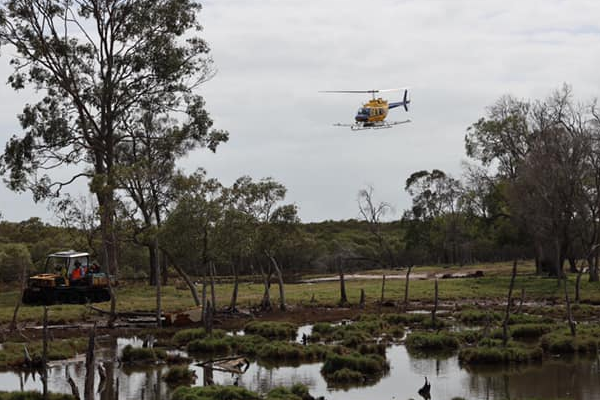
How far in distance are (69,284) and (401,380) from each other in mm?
26418

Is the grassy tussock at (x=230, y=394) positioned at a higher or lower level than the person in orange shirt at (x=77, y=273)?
lower

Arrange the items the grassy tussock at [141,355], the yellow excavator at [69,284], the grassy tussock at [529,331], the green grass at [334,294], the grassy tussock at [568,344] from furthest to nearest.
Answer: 1. the yellow excavator at [69,284]
2. the green grass at [334,294]
3. the grassy tussock at [529,331]
4. the grassy tussock at [568,344]
5. the grassy tussock at [141,355]

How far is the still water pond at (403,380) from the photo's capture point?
90.3ft

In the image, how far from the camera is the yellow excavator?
49812 mm

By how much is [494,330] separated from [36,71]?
3488 centimetres

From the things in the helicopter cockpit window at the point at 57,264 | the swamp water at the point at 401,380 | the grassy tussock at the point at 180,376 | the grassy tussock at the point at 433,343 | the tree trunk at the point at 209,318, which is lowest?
the swamp water at the point at 401,380

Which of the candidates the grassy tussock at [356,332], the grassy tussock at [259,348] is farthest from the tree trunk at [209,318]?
the grassy tussock at [356,332]

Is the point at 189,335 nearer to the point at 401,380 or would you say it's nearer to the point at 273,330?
the point at 273,330

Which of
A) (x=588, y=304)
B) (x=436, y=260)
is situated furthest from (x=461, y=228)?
(x=588, y=304)

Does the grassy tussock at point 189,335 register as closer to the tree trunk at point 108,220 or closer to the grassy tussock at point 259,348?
the grassy tussock at point 259,348

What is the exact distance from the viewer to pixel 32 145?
2249 inches

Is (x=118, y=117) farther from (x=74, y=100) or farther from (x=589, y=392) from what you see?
(x=589, y=392)

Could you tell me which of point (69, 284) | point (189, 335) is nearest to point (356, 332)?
point (189, 335)

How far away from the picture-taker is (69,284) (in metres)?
50.6
